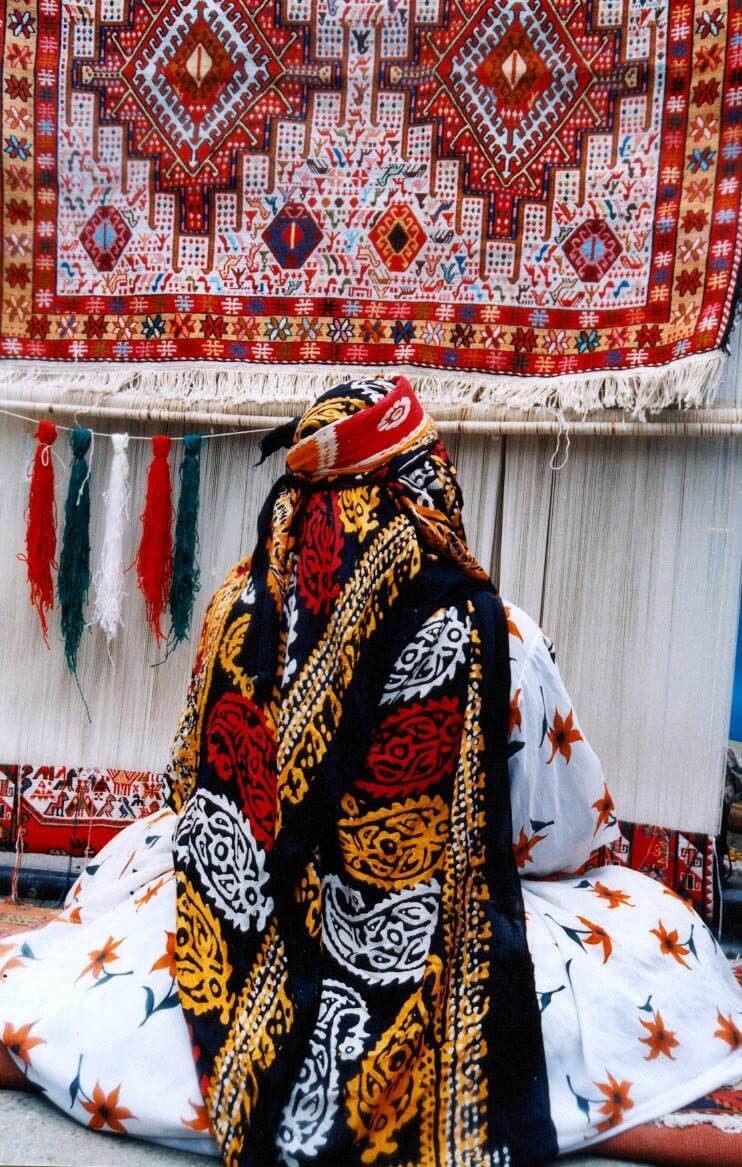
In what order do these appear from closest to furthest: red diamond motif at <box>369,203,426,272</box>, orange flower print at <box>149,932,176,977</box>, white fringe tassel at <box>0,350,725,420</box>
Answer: orange flower print at <box>149,932,176,977</box> < white fringe tassel at <box>0,350,725,420</box> < red diamond motif at <box>369,203,426,272</box>

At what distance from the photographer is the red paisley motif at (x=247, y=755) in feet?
6.23

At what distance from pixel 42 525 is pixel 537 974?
6.43ft

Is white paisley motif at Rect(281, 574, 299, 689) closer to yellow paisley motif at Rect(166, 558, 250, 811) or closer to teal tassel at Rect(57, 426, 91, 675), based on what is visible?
yellow paisley motif at Rect(166, 558, 250, 811)

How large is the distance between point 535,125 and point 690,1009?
2.18 m

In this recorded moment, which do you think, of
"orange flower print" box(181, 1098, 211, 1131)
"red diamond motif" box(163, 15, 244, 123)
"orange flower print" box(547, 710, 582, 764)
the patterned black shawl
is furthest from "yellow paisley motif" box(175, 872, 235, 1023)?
"red diamond motif" box(163, 15, 244, 123)

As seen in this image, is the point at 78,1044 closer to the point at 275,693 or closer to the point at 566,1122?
the point at 275,693

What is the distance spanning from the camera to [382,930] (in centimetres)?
188

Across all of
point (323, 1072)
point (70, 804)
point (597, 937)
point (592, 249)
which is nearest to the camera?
point (323, 1072)

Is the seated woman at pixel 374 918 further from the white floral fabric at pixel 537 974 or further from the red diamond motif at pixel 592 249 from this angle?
the red diamond motif at pixel 592 249

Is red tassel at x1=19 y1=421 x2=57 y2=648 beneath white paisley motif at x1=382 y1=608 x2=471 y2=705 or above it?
above

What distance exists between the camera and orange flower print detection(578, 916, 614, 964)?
196 centimetres

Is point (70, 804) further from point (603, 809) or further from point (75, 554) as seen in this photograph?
point (603, 809)

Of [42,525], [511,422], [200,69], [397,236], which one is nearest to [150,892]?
[42,525]

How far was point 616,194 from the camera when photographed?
2881 mm
